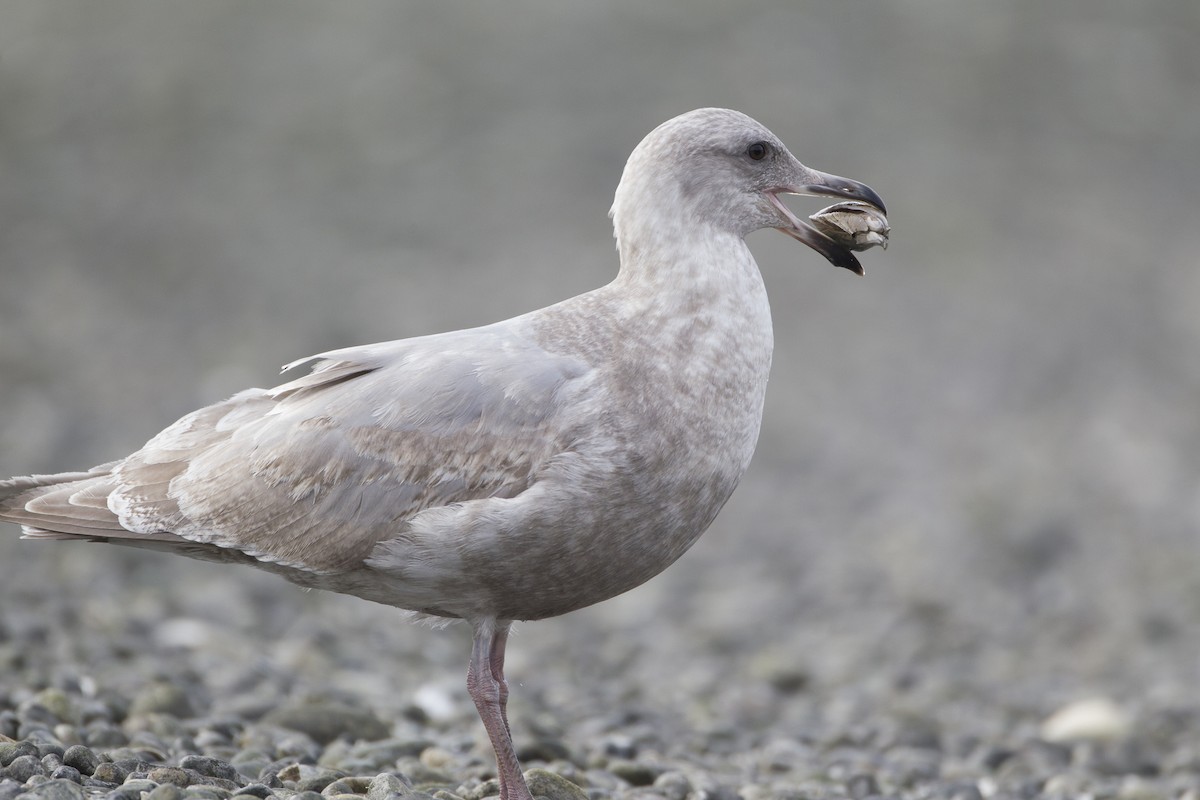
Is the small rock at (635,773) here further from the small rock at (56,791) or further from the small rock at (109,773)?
the small rock at (56,791)

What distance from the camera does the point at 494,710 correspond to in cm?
524

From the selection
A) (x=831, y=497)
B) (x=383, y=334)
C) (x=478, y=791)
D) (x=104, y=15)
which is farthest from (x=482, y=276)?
(x=478, y=791)

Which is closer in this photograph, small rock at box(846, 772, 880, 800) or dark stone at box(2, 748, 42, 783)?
dark stone at box(2, 748, 42, 783)

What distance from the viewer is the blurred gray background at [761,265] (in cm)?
977

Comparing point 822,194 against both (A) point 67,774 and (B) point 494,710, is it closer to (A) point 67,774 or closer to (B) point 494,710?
(B) point 494,710

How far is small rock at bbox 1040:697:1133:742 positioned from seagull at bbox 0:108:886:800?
3.43m

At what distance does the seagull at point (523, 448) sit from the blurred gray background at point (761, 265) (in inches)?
110

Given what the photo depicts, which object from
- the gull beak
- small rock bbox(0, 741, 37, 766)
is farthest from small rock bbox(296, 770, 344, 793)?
the gull beak

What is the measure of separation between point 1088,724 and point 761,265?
9409 millimetres

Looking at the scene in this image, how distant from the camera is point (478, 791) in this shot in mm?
5602

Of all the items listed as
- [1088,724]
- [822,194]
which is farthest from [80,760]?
[1088,724]

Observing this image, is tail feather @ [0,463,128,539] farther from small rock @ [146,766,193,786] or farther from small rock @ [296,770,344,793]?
small rock @ [296,770,344,793]

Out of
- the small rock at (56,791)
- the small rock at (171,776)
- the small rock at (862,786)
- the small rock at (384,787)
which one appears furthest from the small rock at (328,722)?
the small rock at (862,786)

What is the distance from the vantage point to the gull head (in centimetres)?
549
